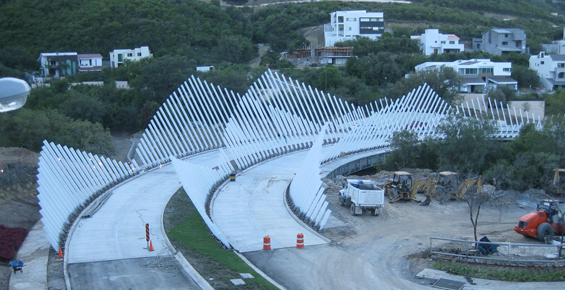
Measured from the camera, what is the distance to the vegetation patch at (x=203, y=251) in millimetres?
15648

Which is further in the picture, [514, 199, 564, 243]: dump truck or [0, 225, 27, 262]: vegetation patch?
[514, 199, 564, 243]: dump truck

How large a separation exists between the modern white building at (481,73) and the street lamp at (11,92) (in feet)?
216

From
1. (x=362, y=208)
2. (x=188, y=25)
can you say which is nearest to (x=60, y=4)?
(x=188, y=25)

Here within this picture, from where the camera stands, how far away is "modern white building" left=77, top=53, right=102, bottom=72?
7975 centimetres

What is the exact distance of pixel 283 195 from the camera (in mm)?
27250

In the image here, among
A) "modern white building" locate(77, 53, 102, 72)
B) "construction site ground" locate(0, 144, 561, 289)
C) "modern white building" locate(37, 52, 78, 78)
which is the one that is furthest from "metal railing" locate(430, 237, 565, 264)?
"modern white building" locate(37, 52, 78, 78)

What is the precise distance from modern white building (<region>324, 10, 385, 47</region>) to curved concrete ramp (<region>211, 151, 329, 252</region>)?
2628 inches

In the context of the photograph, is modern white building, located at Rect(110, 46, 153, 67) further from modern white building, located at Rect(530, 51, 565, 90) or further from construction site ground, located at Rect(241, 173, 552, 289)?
construction site ground, located at Rect(241, 173, 552, 289)

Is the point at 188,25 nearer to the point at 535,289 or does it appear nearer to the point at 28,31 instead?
the point at 28,31

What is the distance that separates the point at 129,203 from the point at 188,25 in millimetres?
66378

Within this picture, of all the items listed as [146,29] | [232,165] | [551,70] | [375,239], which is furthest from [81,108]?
[551,70]

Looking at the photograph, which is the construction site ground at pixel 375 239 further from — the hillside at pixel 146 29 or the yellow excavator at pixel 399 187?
the hillside at pixel 146 29

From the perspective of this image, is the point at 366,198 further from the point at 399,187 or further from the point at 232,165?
the point at 232,165

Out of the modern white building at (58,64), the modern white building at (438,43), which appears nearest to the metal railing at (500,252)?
the modern white building at (58,64)
